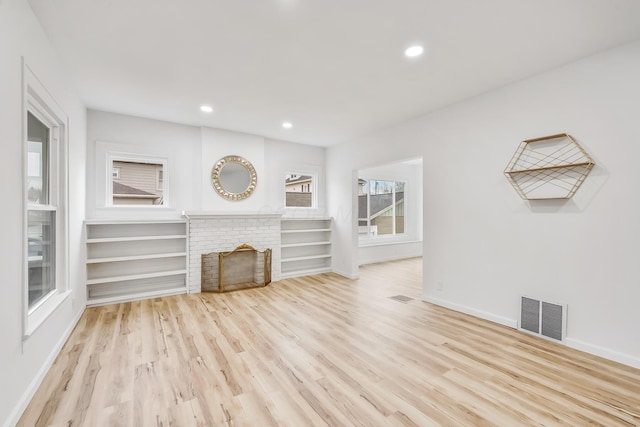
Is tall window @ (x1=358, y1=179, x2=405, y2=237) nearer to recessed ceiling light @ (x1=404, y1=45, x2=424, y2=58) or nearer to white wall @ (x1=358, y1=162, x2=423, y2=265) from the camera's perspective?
white wall @ (x1=358, y1=162, x2=423, y2=265)

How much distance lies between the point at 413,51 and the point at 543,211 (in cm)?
205

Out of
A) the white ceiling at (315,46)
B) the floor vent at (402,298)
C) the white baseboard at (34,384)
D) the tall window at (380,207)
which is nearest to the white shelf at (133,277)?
the white baseboard at (34,384)

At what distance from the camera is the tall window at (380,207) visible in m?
7.29

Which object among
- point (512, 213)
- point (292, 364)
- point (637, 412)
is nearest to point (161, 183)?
point (292, 364)

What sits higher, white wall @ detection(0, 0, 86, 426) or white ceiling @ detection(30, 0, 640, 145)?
white ceiling @ detection(30, 0, 640, 145)

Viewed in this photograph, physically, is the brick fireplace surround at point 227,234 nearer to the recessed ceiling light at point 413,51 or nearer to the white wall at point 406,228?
the white wall at point 406,228

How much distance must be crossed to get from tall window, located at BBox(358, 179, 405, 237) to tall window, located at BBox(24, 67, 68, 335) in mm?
5707

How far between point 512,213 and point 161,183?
4.91 m

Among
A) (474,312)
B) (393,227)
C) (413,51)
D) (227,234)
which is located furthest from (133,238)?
(393,227)

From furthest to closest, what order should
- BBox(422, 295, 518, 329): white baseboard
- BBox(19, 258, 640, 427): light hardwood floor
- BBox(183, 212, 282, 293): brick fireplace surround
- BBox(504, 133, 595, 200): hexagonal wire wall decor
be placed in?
1. BBox(183, 212, 282, 293): brick fireplace surround
2. BBox(422, 295, 518, 329): white baseboard
3. BBox(504, 133, 595, 200): hexagonal wire wall decor
4. BBox(19, 258, 640, 427): light hardwood floor

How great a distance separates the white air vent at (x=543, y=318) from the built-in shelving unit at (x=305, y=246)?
142 inches

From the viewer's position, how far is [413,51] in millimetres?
2512

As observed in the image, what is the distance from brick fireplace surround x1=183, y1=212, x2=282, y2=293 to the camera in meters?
4.56

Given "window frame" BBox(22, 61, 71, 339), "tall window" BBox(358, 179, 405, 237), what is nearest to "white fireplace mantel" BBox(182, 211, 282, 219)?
"window frame" BBox(22, 61, 71, 339)
